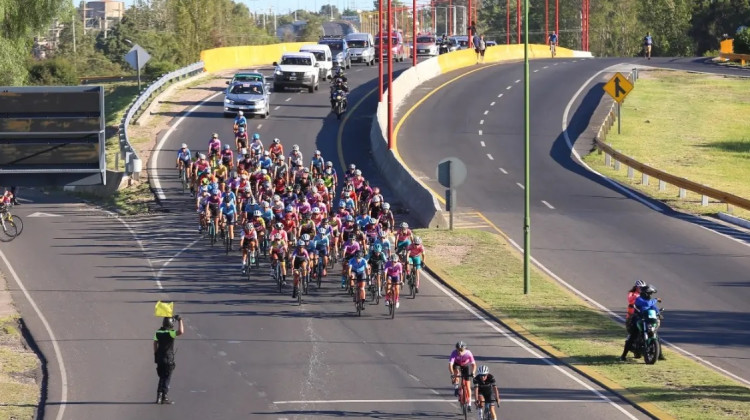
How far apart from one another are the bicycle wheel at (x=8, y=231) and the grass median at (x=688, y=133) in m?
19.9

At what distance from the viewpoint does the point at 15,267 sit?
108ft

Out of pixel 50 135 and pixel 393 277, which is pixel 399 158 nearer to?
pixel 50 135

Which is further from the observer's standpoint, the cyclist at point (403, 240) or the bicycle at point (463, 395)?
the cyclist at point (403, 240)

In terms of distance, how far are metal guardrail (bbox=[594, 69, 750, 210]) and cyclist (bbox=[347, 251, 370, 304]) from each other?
15.3 metres

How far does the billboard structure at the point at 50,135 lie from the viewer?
3366 cm

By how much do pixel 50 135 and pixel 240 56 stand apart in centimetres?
4788

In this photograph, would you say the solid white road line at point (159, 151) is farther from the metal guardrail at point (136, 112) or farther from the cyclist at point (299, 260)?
the cyclist at point (299, 260)

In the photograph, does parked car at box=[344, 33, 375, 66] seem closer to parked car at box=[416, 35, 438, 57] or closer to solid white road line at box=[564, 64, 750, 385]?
parked car at box=[416, 35, 438, 57]

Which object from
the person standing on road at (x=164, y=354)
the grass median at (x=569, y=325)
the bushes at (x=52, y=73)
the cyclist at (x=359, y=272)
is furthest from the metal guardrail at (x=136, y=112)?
the person standing on road at (x=164, y=354)

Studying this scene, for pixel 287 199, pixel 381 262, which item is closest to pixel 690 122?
pixel 287 199

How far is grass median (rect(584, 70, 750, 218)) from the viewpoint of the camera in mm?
48656

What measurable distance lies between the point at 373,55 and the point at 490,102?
67.8 feet

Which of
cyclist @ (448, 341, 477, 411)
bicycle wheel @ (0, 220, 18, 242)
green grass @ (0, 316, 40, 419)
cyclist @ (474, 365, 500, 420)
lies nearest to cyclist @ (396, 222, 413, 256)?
green grass @ (0, 316, 40, 419)

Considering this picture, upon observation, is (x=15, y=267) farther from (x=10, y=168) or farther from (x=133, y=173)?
(x=133, y=173)
